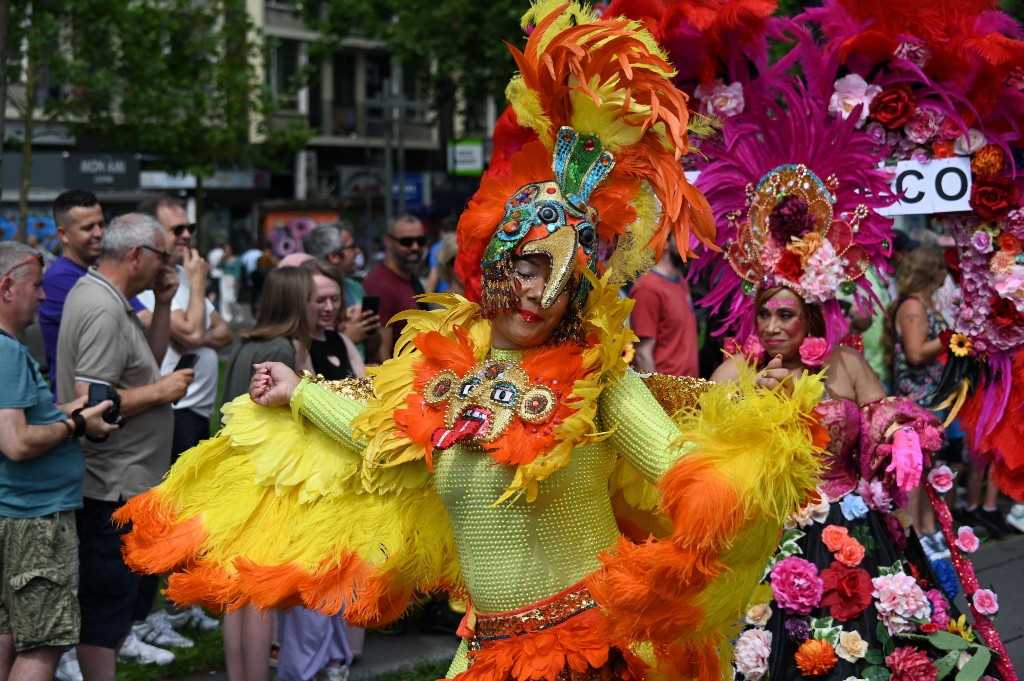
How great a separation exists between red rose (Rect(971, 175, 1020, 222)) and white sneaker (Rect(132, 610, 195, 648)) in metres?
3.95

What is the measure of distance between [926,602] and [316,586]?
2.25 metres

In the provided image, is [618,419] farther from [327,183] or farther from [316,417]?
[327,183]

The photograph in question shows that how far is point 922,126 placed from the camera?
A: 4867 mm

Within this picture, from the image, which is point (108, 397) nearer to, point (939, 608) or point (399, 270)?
point (399, 270)

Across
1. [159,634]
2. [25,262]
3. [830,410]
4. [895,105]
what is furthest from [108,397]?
[895,105]

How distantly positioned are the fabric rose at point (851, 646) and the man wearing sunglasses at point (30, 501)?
267cm

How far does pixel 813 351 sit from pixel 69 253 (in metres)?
3.21

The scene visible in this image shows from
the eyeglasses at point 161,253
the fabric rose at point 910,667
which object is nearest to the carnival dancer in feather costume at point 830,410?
the fabric rose at point 910,667

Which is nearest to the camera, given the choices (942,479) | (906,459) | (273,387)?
(273,387)

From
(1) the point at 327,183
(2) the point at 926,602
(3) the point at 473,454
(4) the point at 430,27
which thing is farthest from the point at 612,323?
(1) the point at 327,183

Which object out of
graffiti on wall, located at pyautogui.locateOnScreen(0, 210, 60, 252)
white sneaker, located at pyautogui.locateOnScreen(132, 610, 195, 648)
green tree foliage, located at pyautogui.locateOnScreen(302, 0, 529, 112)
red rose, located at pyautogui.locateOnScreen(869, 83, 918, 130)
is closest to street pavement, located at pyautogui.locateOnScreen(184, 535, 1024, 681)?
white sneaker, located at pyautogui.locateOnScreen(132, 610, 195, 648)

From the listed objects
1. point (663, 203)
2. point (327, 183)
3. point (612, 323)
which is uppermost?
point (663, 203)

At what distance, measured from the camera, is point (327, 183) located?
1491 inches

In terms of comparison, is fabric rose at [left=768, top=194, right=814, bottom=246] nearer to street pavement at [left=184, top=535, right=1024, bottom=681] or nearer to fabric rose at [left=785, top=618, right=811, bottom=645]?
fabric rose at [left=785, top=618, right=811, bottom=645]
